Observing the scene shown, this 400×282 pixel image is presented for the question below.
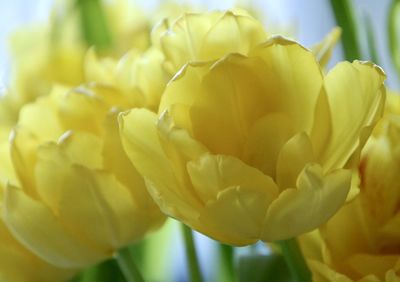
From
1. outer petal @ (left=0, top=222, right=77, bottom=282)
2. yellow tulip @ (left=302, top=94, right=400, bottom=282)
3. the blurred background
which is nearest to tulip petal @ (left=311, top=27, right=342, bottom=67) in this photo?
yellow tulip @ (left=302, top=94, right=400, bottom=282)

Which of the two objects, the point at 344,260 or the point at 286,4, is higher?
the point at 344,260

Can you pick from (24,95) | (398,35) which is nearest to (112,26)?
(24,95)

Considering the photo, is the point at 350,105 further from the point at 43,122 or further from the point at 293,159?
the point at 43,122

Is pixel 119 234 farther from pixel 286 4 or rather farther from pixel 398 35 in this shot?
pixel 286 4

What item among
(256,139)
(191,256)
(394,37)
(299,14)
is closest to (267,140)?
(256,139)

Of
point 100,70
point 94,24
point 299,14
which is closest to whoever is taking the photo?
point 100,70

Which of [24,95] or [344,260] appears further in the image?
[24,95]

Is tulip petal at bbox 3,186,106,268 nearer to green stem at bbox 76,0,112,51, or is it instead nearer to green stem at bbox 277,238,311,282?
green stem at bbox 277,238,311,282

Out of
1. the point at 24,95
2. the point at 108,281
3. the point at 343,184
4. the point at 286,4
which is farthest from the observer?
the point at 286,4
